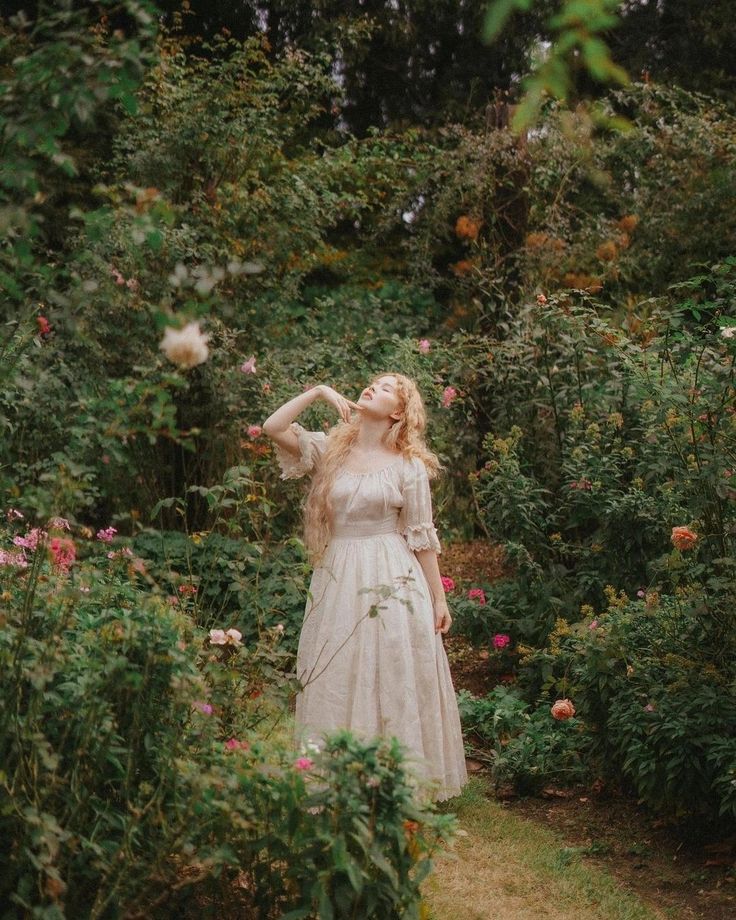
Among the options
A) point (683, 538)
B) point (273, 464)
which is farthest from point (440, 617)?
point (273, 464)

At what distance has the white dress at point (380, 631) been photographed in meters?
4.20

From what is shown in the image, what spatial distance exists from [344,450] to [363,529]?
0.34 metres

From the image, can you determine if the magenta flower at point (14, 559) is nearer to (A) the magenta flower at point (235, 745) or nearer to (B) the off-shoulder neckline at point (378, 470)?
A: (A) the magenta flower at point (235, 745)

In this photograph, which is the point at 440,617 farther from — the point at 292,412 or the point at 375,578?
the point at 292,412

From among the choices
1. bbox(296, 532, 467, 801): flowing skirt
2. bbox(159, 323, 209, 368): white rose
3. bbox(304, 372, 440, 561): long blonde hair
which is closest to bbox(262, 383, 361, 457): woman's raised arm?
bbox(304, 372, 440, 561): long blonde hair

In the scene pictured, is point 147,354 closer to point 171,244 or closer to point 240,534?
point 171,244

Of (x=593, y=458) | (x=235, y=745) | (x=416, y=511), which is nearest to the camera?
(x=235, y=745)

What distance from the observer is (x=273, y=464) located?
21.6ft

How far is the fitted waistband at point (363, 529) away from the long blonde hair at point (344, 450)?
0.09 m

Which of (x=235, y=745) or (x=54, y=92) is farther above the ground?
(x=54, y=92)

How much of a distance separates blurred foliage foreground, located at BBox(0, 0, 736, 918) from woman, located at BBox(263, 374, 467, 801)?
0.81ft

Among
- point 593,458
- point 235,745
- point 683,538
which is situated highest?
point 593,458

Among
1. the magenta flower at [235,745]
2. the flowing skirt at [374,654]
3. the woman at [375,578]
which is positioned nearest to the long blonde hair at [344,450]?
the woman at [375,578]

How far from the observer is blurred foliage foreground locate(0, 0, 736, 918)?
2.56m
